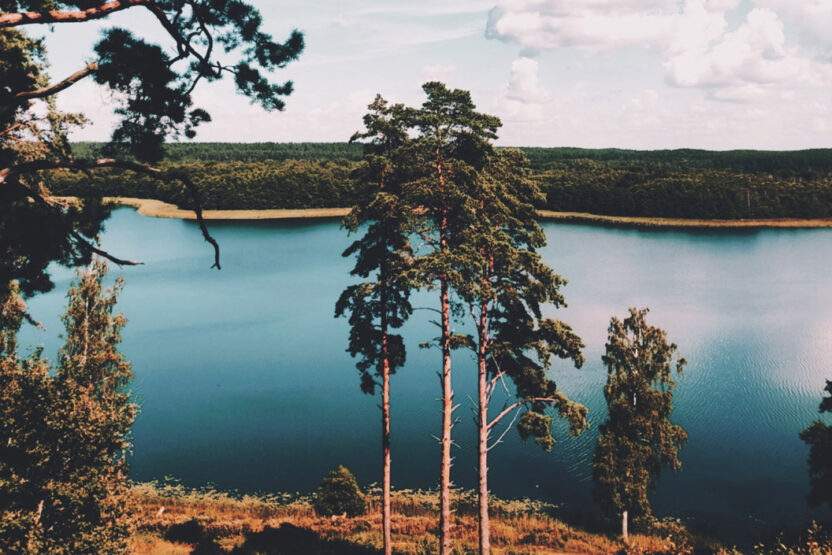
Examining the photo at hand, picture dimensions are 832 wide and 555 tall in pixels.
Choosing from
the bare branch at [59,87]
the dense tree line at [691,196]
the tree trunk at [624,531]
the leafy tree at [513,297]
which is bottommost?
the tree trunk at [624,531]

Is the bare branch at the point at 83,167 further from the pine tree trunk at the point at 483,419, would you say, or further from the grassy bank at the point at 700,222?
the grassy bank at the point at 700,222

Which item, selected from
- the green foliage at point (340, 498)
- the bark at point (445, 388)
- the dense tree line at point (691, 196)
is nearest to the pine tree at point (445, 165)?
the bark at point (445, 388)

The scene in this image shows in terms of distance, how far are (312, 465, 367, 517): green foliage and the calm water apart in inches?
126

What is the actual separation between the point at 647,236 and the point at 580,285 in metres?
46.1

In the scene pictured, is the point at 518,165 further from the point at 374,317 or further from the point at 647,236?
the point at 647,236

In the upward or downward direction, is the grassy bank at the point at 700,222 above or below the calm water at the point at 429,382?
above

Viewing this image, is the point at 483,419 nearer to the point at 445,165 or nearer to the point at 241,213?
the point at 445,165

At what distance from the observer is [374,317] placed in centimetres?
1614

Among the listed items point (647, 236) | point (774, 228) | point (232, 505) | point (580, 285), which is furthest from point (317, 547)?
point (774, 228)

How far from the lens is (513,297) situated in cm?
1425

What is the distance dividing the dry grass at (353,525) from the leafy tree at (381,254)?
4187mm

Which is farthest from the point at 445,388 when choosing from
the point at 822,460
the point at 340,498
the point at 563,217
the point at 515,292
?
the point at 563,217

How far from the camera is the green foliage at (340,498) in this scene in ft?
75.0

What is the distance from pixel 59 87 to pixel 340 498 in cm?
2012
